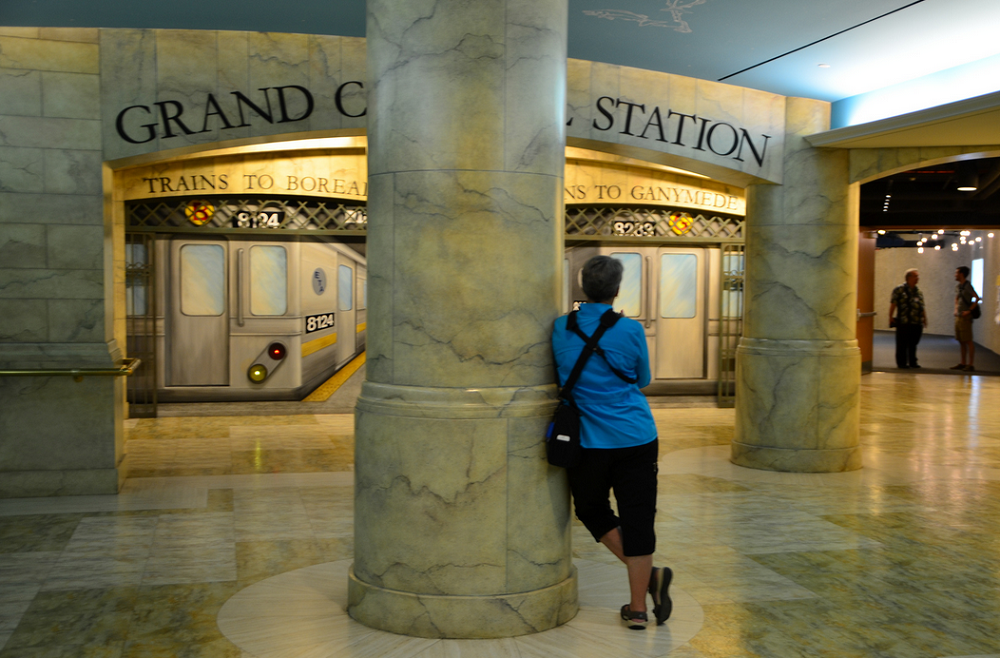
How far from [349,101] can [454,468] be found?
3.99 m

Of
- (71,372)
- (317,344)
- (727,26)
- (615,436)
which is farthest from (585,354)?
(317,344)

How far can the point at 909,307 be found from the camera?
16.7 m

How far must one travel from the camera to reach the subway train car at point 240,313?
10453 mm

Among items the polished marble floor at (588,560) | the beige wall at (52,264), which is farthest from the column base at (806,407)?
the beige wall at (52,264)

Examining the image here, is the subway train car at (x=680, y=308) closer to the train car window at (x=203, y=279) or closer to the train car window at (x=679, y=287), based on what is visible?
the train car window at (x=679, y=287)

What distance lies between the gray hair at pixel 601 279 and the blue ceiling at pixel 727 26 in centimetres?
248

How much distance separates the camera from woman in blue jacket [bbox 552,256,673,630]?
3.87m

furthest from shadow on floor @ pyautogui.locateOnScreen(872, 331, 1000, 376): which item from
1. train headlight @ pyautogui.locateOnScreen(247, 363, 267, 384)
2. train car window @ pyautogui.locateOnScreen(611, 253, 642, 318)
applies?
train headlight @ pyautogui.locateOnScreen(247, 363, 267, 384)

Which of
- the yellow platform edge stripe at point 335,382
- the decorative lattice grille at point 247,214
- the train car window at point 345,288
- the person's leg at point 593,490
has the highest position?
the decorative lattice grille at point 247,214

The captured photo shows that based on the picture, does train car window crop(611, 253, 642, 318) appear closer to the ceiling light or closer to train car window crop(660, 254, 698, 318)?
train car window crop(660, 254, 698, 318)

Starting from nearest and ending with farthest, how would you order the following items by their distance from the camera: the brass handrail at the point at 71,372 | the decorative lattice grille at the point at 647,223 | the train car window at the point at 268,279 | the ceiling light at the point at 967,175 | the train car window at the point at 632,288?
the brass handrail at the point at 71,372 < the train car window at the point at 268,279 < the decorative lattice grille at the point at 647,223 < the train car window at the point at 632,288 < the ceiling light at the point at 967,175

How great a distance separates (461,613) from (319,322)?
24.8ft

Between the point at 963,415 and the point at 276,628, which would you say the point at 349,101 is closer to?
the point at 276,628

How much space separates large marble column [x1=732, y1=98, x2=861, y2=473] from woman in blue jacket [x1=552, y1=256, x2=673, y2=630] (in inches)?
169
